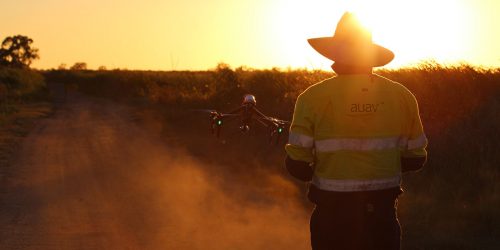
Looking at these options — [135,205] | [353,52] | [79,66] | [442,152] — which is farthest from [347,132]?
[79,66]

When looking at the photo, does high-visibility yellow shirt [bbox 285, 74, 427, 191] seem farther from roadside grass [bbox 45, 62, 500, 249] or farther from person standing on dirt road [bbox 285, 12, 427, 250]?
roadside grass [bbox 45, 62, 500, 249]

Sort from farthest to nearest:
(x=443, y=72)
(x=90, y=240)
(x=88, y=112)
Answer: (x=88, y=112), (x=443, y=72), (x=90, y=240)

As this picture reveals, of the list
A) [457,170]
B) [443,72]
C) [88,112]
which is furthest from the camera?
[88,112]

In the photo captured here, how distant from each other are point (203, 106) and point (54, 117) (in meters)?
6.47

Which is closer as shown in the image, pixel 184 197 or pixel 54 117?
pixel 184 197

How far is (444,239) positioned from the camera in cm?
787

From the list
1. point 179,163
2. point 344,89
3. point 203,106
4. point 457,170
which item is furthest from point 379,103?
point 203,106

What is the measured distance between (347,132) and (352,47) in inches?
19.9

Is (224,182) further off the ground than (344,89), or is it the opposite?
(344,89)

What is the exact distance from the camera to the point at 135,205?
10406 millimetres

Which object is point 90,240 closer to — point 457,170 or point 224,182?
point 224,182

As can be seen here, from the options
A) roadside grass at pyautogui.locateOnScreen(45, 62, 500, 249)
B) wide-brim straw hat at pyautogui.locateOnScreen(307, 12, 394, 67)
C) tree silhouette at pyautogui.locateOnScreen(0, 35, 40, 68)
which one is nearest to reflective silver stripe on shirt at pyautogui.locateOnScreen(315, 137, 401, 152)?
wide-brim straw hat at pyautogui.locateOnScreen(307, 12, 394, 67)

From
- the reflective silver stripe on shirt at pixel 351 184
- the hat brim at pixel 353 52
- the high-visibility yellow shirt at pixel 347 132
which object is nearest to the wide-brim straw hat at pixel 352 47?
the hat brim at pixel 353 52

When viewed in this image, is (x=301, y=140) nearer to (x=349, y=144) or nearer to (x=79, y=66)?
(x=349, y=144)
